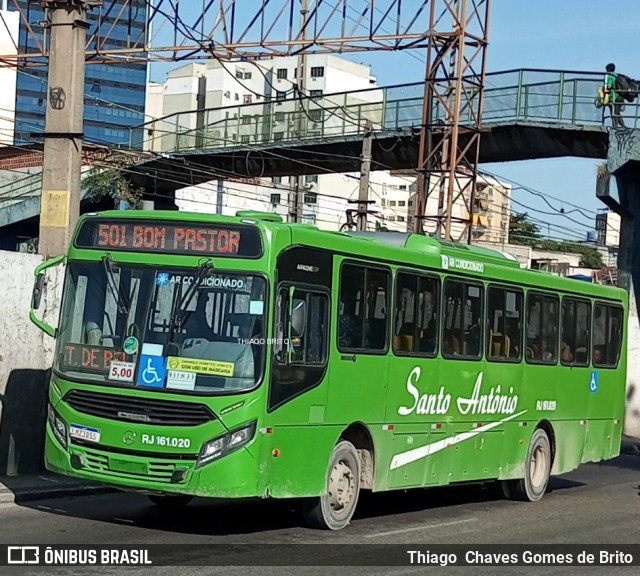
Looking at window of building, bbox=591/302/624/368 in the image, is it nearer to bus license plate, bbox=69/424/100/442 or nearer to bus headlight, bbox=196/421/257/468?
bus headlight, bbox=196/421/257/468

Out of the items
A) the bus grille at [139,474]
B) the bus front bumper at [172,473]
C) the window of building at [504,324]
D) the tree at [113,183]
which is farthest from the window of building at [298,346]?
the tree at [113,183]

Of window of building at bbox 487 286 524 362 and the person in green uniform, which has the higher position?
the person in green uniform

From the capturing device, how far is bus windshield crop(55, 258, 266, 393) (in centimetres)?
1077

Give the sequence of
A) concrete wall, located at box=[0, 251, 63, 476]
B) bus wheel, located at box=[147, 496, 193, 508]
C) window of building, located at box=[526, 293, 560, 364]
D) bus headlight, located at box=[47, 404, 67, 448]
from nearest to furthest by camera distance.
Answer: bus headlight, located at box=[47, 404, 67, 448], bus wheel, located at box=[147, 496, 193, 508], concrete wall, located at box=[0, 251, 63, 476], window of building, located at box=[526, 293, 560, 364]

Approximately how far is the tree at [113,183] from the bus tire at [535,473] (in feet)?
86.5

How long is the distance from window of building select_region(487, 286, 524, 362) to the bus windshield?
16.5ft

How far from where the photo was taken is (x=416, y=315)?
13406 mm

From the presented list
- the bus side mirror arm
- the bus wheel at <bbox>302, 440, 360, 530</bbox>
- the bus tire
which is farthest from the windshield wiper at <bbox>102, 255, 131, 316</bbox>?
the bus tire

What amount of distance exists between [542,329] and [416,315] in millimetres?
3715

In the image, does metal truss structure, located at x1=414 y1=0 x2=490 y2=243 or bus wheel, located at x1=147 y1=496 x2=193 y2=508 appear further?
metal truss structure, located at x1=414 y1=0 x2=490 y2=243

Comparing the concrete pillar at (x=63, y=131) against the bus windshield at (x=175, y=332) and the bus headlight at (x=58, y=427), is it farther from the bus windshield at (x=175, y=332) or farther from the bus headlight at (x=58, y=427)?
the bus windshield at (x=175, y=332)

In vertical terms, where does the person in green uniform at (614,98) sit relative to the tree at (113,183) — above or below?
above

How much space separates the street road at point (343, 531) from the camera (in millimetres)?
10297

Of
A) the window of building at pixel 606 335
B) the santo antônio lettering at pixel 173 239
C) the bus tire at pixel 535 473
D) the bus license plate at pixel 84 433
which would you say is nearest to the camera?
the bus license plate at pixel 84 433
